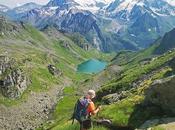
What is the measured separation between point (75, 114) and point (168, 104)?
35.9ft

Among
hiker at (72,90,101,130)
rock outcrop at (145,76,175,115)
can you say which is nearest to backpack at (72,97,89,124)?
hiker at (72,90,101,130)

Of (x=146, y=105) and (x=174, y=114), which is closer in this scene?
(x=174, y=114)

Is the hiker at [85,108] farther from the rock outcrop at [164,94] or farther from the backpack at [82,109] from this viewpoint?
the rock outcrop at [164,94]

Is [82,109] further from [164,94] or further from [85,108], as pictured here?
[164,94]

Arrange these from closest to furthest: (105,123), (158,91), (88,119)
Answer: (88,119)
(158,91)
(105,123)

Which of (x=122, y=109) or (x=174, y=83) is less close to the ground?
(x=174, y=83)

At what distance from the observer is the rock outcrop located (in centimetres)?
4116

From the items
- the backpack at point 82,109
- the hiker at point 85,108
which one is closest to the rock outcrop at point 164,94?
the hiker at point 85,108

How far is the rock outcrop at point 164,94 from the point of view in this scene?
4116cm

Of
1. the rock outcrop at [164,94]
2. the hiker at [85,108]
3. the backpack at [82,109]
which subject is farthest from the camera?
the rock outcrop at [164,94]

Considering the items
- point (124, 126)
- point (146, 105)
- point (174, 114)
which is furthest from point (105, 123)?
point (174, 114)

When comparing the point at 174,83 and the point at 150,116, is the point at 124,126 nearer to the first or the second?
the point at 150,116

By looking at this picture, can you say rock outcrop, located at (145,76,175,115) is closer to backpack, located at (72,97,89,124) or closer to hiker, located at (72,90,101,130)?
hiker, located at (72,90,101,130)

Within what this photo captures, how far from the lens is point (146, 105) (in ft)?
152
